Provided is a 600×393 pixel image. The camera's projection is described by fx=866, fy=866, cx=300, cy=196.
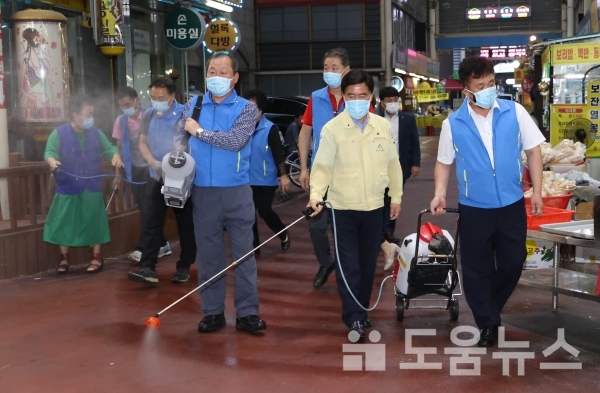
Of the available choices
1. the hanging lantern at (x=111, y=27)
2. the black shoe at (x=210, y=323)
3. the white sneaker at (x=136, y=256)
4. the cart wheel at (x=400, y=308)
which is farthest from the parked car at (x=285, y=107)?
the black shoe at (x=210, y=323)

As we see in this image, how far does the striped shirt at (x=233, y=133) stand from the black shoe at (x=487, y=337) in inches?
87.4

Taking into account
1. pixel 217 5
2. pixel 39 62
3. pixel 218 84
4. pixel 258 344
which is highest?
pixel 217 5

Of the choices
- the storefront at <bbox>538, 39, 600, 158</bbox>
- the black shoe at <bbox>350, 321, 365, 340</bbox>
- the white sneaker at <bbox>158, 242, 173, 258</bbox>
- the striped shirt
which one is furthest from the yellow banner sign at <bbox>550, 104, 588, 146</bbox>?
the black shoe at <bbox>350, 321, 365, 340</bbox>

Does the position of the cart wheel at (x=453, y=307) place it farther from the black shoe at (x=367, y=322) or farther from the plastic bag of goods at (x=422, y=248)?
the black shoe at (x=367, y=322)

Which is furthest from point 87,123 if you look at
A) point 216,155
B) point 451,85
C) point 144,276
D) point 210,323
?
point 451,85

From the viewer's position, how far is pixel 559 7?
51156 millimetres

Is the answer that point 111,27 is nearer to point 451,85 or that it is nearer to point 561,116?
point 561,116

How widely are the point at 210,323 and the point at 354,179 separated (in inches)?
62.1

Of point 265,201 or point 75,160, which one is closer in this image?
point 75,160

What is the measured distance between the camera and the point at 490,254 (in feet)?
20.1

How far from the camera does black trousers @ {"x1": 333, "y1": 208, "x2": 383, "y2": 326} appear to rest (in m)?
6.32

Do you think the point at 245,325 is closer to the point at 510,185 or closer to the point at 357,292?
the point at 357,292

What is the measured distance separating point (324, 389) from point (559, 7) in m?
49.9

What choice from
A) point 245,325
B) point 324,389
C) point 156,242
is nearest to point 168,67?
point 156,242
